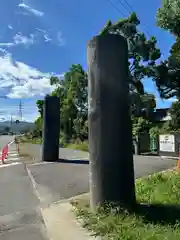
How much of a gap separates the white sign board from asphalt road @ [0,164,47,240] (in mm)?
11701

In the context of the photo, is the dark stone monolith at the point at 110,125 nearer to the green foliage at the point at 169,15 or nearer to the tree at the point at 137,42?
the green foliage at the point at 169,15

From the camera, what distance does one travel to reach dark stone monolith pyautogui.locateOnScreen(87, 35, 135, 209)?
275 inches

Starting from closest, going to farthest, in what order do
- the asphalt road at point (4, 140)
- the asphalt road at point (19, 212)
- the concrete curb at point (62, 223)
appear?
the concrete curb at point (62, 223), the asphalt road at point (19, 212), the asphalt road at point (4, 140)

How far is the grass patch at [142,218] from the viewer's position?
17.7 ft

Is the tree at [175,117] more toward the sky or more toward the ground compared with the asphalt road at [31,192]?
more toward the sky

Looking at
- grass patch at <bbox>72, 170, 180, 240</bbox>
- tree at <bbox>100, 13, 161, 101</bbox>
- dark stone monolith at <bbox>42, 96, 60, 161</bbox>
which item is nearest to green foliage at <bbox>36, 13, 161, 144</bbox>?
tree at <bbox>100, 13, 161, 101</bbox>

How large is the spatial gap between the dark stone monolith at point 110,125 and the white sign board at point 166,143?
15.5 meters

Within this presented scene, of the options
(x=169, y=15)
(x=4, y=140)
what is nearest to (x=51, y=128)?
(x=169, y=15)

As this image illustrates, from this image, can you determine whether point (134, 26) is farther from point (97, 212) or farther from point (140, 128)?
point (97, 212)

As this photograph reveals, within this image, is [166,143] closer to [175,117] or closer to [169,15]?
[169,15]

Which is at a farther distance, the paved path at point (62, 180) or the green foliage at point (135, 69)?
the green foliage at point (135, 69)

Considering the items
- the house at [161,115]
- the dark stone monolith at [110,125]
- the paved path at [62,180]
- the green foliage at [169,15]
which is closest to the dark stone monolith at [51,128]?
the paved path at [62,180]

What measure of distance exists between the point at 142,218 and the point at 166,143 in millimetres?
16999

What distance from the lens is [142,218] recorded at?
6320 mm
